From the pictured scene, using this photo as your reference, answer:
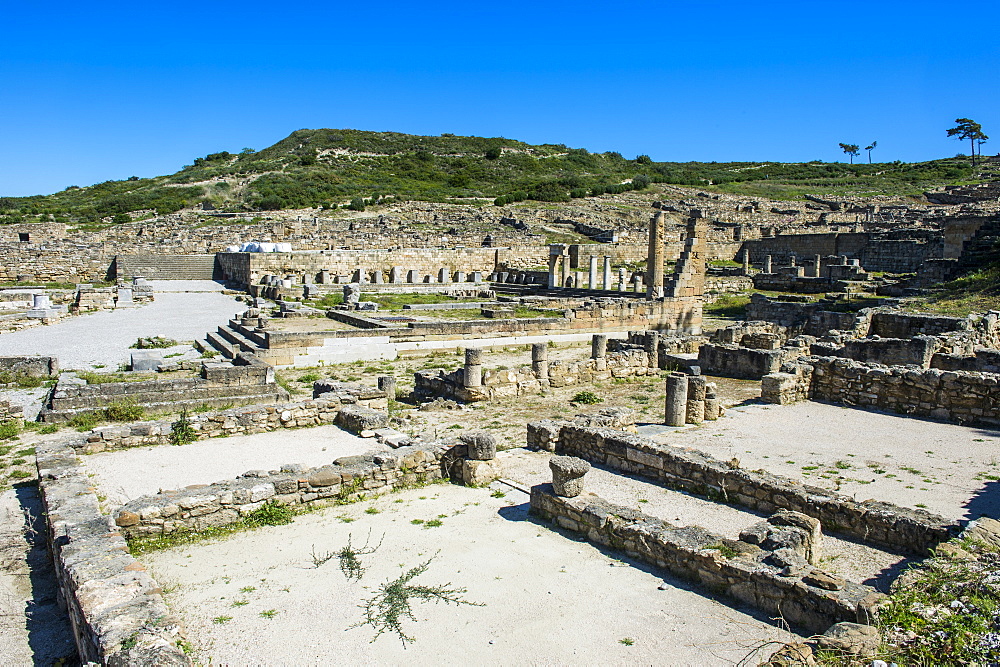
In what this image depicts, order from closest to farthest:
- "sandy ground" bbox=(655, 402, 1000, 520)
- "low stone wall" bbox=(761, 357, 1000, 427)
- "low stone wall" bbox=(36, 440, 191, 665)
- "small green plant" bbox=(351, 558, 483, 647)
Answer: "low stone wall" bbox=(36, 440, 191, 665)
"small green plant" bbox=(351, 558, 483, 647)
"sandy ground" bbox=(655, 402, 1000, 520)
"low stone wall" bbox=(761, 357, 1000, 427)

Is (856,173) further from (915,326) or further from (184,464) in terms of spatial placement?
(184,464)

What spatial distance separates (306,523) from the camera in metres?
7.67

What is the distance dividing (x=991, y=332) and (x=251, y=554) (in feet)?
63.1

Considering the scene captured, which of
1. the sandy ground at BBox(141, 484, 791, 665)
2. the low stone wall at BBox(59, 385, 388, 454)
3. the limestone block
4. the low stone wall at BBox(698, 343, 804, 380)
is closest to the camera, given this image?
the sandy ground at BBox(141, 484, 791, 665)

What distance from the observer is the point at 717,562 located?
5984 mm

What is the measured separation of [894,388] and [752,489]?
21.0ft

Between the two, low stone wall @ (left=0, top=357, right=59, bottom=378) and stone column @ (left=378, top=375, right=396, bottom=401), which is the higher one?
low stone wall @ (left=0, top=357, right=59, bottom=378)

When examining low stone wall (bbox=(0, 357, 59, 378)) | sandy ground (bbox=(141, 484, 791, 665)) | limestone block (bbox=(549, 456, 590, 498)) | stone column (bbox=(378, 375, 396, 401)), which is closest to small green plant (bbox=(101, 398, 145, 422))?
low stone wall (bbox=(0, 357, 59, 378))

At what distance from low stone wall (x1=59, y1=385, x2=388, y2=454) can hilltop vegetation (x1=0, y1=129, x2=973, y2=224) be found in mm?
52820

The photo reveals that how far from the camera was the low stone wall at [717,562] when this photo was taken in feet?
17.3

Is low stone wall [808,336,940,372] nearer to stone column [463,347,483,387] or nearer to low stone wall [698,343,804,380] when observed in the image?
low stone wall [698,343,804,380]

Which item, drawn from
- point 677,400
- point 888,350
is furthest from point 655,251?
point 677,400

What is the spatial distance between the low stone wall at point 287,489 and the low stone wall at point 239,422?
121 inches

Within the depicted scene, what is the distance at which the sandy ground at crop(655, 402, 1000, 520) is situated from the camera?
27.7 ft
